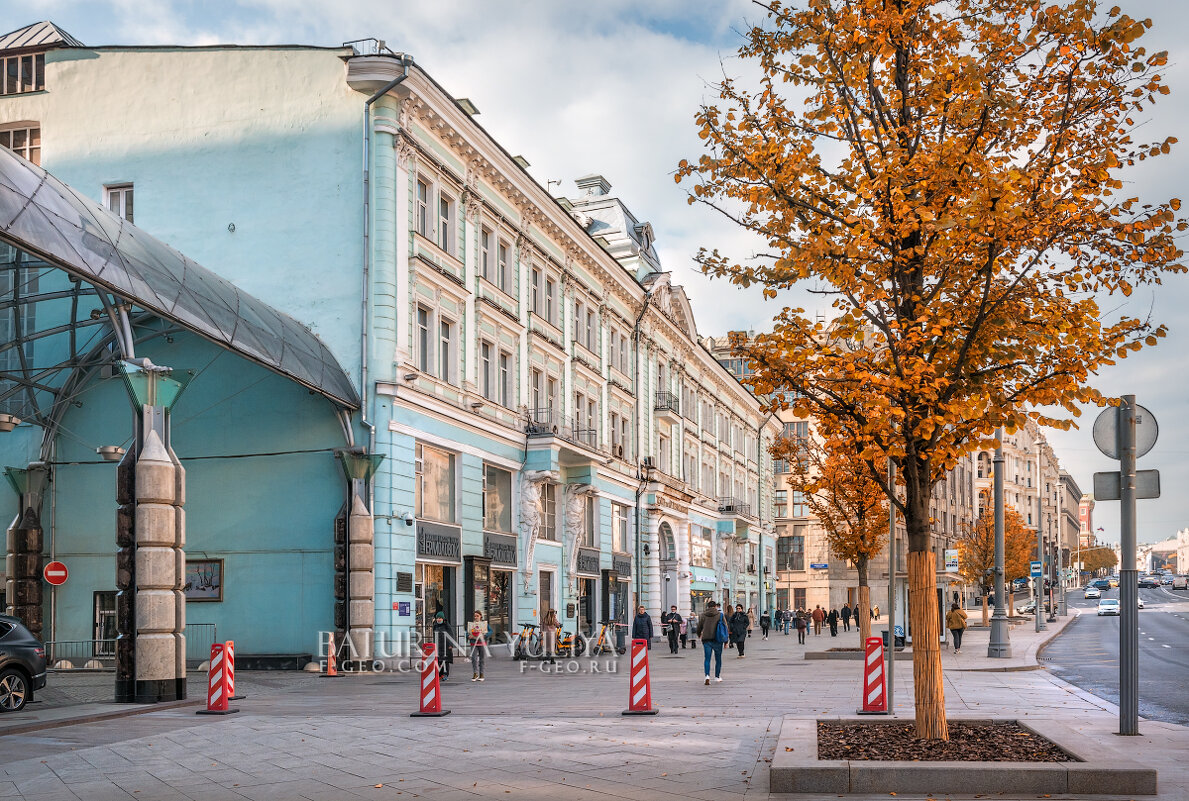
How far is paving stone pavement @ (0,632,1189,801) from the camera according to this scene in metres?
10.3

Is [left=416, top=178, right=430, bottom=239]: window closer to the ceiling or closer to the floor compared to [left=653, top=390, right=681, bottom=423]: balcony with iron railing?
closer to the ceiling

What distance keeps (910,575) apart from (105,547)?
77.6ft

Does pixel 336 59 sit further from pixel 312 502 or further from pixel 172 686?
pixel 172 686

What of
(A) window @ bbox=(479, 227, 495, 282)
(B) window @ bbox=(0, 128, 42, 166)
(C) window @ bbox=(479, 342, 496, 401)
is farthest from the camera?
(A) window @ bbox=(479, 227, 495, 282)

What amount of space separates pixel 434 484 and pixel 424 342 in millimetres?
3616

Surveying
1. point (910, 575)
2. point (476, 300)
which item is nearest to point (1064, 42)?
point (910, 575)

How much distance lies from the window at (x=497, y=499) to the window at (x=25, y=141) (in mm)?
14877

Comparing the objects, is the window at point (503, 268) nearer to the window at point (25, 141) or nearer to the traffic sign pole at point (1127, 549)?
the window at point (25, 141)

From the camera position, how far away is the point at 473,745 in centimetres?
1291

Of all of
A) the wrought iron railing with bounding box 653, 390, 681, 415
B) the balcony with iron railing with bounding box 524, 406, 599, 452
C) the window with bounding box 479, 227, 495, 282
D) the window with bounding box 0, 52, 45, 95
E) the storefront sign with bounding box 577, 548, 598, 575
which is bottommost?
the storefront sign with bounding box 577, 548, 598, 575

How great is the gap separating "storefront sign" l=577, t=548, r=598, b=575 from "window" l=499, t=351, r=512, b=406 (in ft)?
24.6

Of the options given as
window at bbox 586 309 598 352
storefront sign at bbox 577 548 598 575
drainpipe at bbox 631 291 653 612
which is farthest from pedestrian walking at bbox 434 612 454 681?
drainpipe at bbox 631 291 653 612

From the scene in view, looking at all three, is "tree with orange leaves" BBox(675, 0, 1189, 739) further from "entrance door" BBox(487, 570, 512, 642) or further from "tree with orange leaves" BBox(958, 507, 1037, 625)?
"tree with orange leaves" BBox(958, 507, 1037, 625)

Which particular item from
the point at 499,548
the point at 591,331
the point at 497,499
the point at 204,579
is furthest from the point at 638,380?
the point at 204,579
